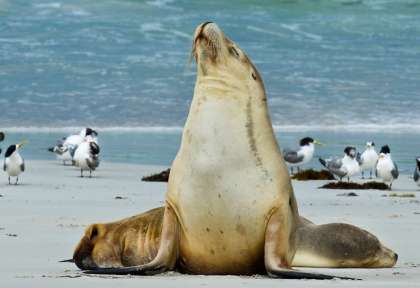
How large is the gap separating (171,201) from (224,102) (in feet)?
1.86

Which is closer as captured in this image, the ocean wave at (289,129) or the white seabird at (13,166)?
the white seabird at (13,166)

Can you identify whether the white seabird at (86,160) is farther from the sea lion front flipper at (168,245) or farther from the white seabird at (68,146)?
the sea lion front flipper at (168,245)

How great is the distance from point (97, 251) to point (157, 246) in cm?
37

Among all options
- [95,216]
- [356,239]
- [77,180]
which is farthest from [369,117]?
[356,239]

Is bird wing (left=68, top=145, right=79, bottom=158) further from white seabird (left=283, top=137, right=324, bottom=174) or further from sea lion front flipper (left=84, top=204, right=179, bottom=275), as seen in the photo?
sea lion front flipper (left=84, top=204, right=179, bottom=275)

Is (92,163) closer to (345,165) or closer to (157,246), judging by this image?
(345,165)

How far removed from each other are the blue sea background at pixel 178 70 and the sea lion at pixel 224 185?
12414 mm

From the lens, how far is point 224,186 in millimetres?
5668

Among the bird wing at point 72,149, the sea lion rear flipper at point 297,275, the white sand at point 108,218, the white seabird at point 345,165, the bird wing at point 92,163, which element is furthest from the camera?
the bird wing at point 72,149

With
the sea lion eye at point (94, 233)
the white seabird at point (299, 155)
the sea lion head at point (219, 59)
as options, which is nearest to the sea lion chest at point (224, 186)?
the sea lion head at point (219, 59)

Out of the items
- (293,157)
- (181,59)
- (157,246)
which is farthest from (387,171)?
(181,59)

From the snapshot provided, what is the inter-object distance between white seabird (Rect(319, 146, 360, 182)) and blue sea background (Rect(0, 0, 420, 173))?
0.99m

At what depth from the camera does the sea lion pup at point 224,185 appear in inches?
223

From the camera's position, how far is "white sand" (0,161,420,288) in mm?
5293
